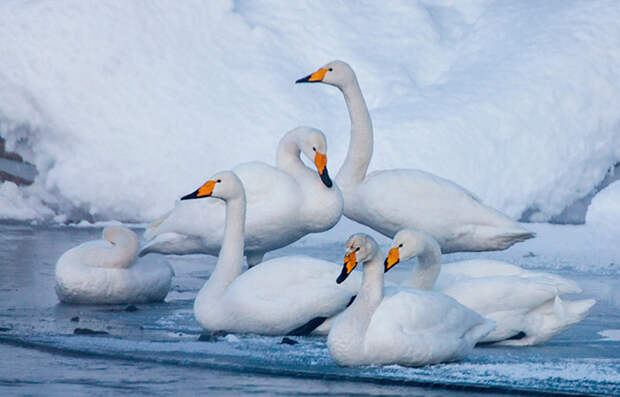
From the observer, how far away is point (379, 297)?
5.77 metres

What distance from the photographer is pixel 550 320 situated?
6.55m

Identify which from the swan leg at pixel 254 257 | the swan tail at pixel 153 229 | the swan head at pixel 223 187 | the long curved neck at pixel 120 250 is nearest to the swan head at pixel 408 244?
the swan head at pixel 223 187

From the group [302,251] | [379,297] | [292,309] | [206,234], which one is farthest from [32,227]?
[379,297]

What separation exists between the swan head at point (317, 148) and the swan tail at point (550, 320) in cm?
200

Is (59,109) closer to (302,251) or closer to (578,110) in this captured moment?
(302,251)

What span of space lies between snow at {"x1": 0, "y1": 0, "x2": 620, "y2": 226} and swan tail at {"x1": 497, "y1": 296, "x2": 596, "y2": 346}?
16.3 feet

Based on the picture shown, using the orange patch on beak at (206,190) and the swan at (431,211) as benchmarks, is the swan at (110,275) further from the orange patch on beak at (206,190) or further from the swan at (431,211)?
the swan at (431,211)

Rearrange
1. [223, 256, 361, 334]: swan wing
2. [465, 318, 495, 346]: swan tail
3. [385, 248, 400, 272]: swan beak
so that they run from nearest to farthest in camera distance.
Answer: [465, 318, 495, 346]: swan tail → [385, 248, 400, 272]: swan beak → [223, 256, 361, 334]: swan wing

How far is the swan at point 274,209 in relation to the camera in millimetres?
8234

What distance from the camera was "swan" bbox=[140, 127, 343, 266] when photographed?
27.0 ft

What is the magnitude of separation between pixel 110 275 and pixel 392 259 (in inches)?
83.8

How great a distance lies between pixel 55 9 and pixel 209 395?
364 inches

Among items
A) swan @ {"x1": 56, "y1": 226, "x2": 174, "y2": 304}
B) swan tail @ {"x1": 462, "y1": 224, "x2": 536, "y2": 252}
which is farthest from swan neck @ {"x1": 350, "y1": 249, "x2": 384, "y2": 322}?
swan tail @ {"x1": 462, "y1": 224, "x2": 536, "y2": 252}

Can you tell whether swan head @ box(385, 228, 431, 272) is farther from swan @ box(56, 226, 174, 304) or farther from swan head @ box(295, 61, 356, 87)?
swan head @ box(295, 61, 356, 87)
